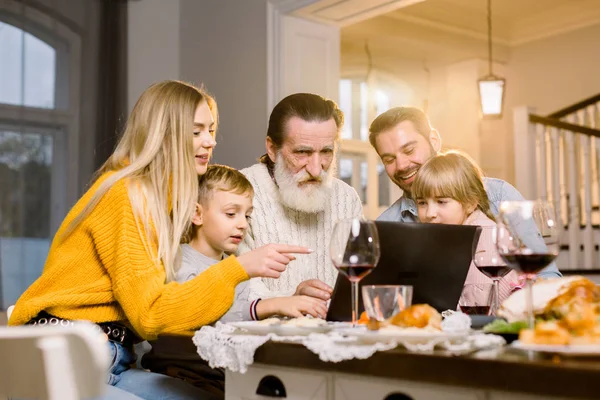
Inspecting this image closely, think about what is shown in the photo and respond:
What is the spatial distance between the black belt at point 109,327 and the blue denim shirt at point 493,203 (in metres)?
1.19

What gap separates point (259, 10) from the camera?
175 inches

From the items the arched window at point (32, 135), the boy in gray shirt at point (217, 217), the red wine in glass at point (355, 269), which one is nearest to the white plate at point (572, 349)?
the red wine in glass at point (355, 269)

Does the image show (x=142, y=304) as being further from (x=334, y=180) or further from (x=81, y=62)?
(x=81, y=62)

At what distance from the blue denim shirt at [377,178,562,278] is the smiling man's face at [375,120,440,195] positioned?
0.23 ft

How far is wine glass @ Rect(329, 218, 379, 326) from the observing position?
143 centimetres

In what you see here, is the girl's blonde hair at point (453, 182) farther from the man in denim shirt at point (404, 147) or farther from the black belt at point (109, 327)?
the black belt at point (109, 327)

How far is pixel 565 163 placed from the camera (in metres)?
6.49

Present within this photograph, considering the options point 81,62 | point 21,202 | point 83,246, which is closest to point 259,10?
point 81,62

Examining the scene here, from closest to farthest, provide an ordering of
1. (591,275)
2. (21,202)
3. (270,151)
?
1. (270,151)
2. (21,202)
3. (591,275)

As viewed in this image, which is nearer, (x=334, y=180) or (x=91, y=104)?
(x=334, y=180)

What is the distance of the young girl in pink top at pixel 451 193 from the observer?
239 centimetres

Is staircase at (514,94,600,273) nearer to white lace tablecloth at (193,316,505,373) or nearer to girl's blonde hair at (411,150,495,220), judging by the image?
girl's blonde hair at (411,150,495,220)

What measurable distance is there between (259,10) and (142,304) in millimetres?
3031

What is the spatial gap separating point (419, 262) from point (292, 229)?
124 cm
